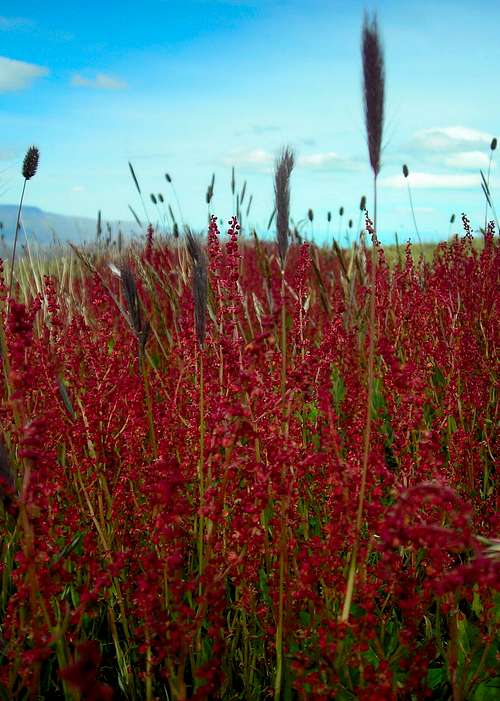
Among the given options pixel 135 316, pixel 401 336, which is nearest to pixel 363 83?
pixel 135 316

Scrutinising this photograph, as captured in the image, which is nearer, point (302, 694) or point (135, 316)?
point (302, 694)

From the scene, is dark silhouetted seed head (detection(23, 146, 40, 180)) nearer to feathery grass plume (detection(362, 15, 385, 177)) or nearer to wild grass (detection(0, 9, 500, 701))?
wild grass (detection(0, 9, 500, 701))

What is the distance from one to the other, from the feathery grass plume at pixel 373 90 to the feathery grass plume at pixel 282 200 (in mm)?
243

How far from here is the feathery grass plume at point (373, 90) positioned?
160 cm

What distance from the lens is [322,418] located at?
7.86ft

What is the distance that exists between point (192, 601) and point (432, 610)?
1.10m

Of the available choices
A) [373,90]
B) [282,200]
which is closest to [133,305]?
[282,200]

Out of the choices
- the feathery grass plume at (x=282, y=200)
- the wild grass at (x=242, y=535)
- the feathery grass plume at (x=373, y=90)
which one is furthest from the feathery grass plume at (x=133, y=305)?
the feathery grass plume at (x=373, y=90)

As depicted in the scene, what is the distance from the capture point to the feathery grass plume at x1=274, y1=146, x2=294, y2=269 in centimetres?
170

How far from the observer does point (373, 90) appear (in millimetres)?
1603

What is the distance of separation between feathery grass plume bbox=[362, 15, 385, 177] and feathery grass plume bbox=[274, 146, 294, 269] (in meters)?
0.24

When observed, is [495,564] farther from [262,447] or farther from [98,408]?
[98,408]

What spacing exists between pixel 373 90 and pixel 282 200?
0.35 meters

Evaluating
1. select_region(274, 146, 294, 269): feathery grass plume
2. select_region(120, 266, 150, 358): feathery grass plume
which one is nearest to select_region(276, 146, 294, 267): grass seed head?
select_region(274, 146, 294, 269): feathery grass plume
